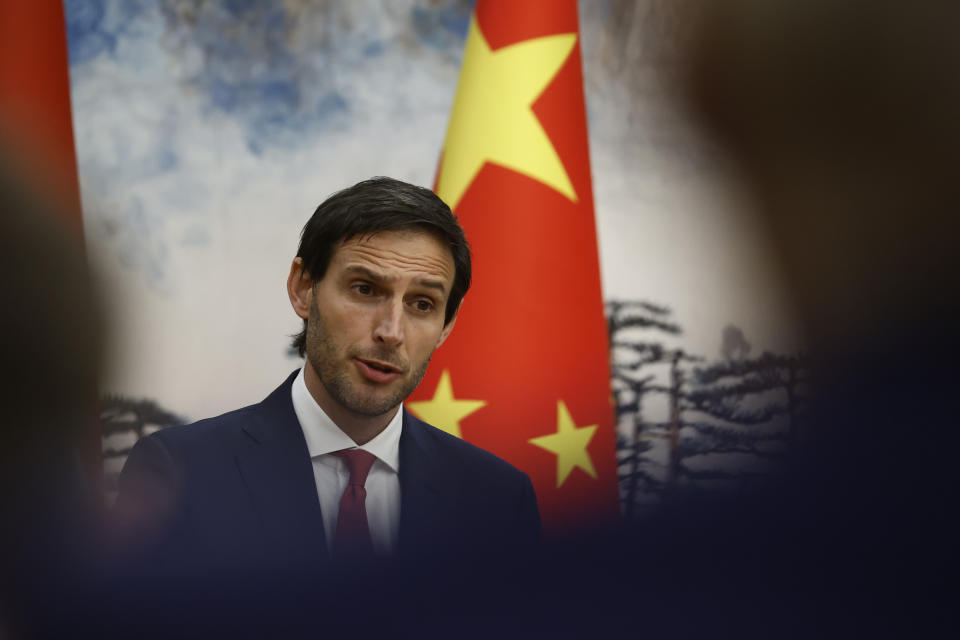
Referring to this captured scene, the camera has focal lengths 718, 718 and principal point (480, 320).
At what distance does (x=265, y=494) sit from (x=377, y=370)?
0.11 m

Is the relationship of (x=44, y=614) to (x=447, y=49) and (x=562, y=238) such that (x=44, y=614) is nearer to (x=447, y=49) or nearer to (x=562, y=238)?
(x=562, y=238)

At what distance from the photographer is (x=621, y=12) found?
1.10 metres

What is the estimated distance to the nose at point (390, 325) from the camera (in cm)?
46

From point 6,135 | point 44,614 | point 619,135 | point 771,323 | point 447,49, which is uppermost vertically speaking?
point 447,49

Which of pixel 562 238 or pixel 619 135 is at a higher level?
pixel 619 135

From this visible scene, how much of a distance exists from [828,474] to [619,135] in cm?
93

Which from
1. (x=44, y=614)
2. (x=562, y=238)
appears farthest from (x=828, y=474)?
(x=562, y=238)

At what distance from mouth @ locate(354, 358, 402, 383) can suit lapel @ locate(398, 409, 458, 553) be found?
82 millimetres

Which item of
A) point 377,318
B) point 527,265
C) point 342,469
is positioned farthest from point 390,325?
point 527,265

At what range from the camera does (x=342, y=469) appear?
52 cm

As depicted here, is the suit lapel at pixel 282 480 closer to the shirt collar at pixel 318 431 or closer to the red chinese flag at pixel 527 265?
the shirt collar at pixel 318 431

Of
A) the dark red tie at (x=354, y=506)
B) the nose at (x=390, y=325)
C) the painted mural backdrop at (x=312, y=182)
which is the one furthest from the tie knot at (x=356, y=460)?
the painted mural backdrop at (x=312, y=182)

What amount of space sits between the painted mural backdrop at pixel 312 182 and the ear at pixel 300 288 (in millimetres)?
400

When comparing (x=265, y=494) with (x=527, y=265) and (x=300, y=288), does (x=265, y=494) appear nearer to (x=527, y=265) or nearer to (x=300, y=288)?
(x=300, y=288)
